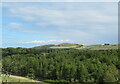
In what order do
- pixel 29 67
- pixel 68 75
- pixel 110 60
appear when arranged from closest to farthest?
pixel 68 75 → pixel 29 67 → pixel 110 60

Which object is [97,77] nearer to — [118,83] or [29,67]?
[118,83]

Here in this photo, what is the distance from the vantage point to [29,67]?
5841cm

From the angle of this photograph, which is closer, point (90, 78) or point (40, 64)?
point (90, 78)

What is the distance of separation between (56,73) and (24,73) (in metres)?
12.9

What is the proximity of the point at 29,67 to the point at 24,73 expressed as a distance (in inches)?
132

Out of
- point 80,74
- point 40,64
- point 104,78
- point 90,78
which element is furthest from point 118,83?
point 40,64

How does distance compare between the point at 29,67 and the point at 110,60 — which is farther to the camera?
the point at 110,60

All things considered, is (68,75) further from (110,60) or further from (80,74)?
(110,60)

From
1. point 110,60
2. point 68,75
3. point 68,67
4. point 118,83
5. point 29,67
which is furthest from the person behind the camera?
point 110,60

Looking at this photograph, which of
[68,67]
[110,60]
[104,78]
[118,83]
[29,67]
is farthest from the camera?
[110,60]

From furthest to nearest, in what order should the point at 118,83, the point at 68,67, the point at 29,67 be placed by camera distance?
the point at 29,67
the point at 68,67
the point at 118,83

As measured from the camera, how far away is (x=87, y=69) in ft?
182

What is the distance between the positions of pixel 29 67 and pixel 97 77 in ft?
86.8

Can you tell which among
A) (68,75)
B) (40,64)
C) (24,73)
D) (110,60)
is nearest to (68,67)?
(68,75)
